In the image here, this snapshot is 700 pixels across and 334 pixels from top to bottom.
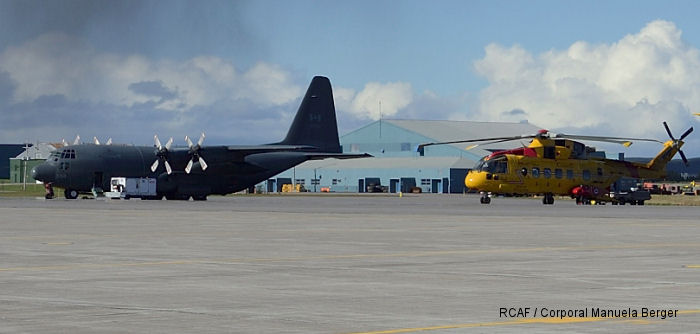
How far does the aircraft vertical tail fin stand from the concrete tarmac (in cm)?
6432

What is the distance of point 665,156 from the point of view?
8994 centimetres

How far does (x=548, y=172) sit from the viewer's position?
84.8 m

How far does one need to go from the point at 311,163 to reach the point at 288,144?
8208 cm

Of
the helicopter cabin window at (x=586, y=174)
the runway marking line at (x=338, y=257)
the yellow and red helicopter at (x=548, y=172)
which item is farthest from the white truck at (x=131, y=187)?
the runway marking line at (x=338, y=257)

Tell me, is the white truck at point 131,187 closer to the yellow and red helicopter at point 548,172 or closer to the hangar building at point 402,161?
the yellow and red helicopter at point 548,172

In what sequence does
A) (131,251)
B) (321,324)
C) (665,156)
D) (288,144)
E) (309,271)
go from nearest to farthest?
(321,324)
(309,271)
(131,251)
(665,156)
(288,144)

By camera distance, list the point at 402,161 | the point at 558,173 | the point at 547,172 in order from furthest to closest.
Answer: the point at 402,161 < the point at 558,173 < the point at 547,172

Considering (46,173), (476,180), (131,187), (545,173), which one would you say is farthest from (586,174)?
(46,173)

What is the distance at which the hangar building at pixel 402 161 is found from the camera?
550 feet

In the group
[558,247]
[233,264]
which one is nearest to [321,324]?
[233,264]

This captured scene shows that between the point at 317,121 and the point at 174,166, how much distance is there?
651 inches

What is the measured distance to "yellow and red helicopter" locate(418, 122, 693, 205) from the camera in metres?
83.7

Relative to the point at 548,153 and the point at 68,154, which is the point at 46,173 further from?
the point at 548,153

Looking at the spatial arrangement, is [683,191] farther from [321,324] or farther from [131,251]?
[321,324]
